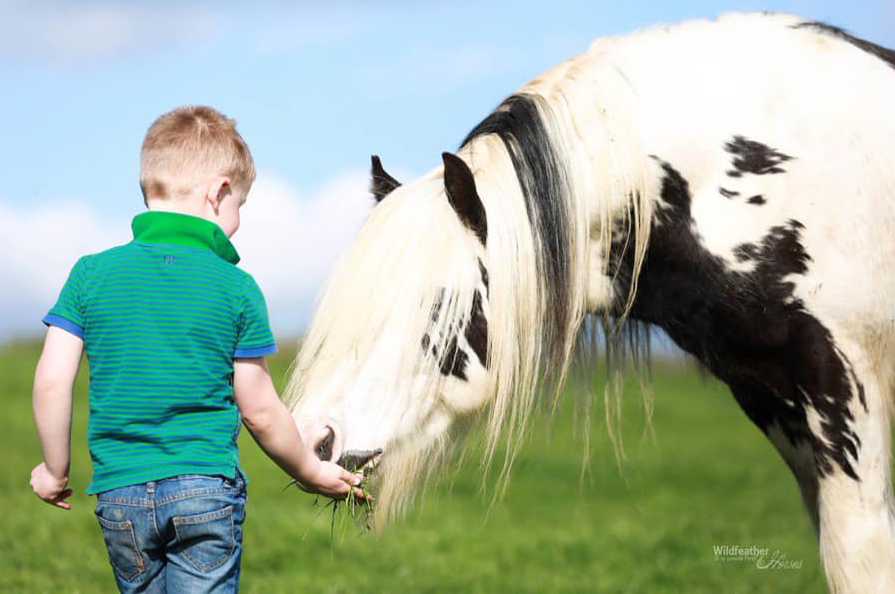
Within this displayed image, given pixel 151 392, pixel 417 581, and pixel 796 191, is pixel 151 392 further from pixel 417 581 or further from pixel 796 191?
pixel 417 581

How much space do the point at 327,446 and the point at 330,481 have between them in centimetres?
16

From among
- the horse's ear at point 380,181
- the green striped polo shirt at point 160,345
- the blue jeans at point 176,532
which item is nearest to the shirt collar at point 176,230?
the green striped polo shirt at point 160,345

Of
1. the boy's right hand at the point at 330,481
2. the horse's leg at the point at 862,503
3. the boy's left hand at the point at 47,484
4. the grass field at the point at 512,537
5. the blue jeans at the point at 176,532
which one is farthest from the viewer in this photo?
the grass field at the point at 512,537

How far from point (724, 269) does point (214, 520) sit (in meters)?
1.73

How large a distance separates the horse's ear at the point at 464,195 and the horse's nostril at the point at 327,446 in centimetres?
72

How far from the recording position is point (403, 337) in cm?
301

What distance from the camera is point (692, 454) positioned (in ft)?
43.5

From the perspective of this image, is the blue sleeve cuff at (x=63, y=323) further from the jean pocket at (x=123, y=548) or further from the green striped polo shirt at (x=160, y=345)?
the jean pocket at (x=123, y=548)

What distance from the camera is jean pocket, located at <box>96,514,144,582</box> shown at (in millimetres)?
2400

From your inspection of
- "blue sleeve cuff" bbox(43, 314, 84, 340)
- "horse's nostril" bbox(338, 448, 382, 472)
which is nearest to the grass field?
"horse's nostril" bbox(338, 448, 382, 472)

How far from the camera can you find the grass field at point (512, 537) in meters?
5.32

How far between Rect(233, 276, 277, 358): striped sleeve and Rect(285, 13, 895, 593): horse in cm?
52

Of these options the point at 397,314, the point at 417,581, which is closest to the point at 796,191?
the point at 397,314

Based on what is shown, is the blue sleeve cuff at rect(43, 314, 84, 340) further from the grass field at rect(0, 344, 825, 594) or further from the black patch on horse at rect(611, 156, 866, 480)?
the black patch on horse at rect(611, 156, 866, 480)
